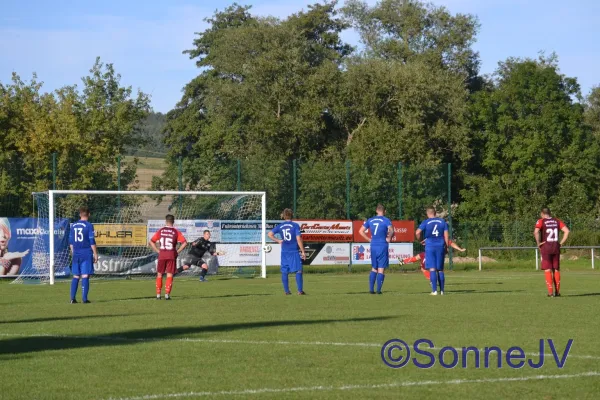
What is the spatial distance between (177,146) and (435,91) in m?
20.6

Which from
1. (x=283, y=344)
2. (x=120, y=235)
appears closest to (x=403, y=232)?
(x=120, y=235)

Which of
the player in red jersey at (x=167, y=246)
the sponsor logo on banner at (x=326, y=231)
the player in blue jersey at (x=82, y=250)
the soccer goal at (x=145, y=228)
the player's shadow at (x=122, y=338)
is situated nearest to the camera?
the player's shadow at (x=122, y=338)

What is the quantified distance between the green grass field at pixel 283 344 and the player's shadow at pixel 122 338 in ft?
0.05

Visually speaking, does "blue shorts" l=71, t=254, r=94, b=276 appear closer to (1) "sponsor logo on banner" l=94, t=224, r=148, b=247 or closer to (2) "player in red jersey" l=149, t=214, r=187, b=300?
(2) "player in red jersey" l=149, t=214, r=187, b=300

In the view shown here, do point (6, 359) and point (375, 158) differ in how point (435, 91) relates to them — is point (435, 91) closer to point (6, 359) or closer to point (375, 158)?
point (375, 158)

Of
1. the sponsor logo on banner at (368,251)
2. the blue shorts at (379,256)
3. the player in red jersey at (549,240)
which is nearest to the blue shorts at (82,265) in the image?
the blue shorts at (379,256)

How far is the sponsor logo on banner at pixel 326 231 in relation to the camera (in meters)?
37.9

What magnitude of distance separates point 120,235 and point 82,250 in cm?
1344

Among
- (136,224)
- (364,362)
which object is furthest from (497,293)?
(136,224)

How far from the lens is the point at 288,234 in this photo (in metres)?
22.1

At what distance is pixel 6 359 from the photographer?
1082 cm

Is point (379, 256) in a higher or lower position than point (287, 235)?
lower

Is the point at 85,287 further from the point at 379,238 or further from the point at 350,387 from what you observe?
the point at 350,387

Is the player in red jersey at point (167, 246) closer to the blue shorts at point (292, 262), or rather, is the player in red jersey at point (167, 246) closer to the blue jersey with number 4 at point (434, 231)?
the blue shorts at point (292, 262)
